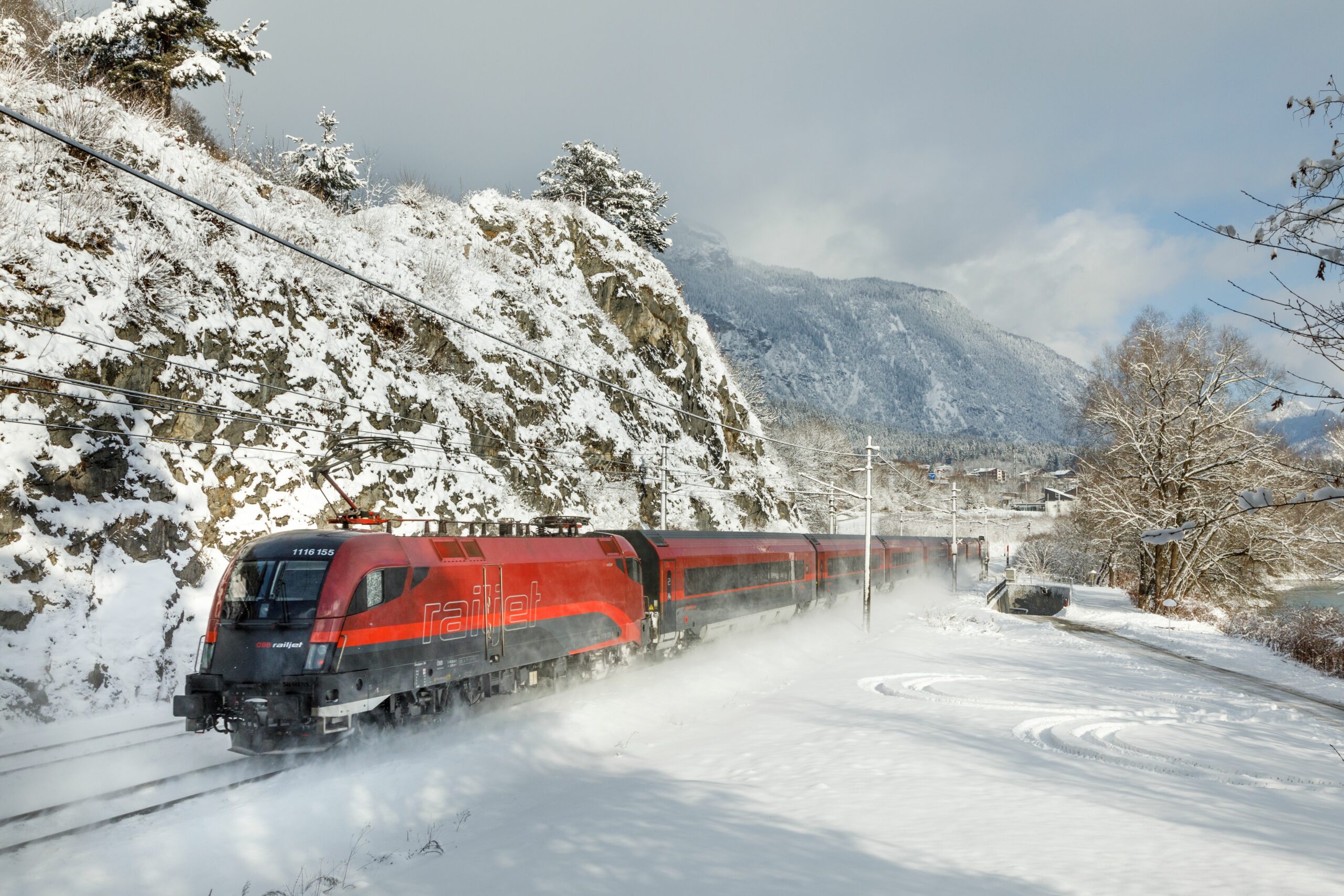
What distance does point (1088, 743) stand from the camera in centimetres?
1183

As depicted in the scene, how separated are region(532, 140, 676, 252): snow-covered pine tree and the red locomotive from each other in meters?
47.8

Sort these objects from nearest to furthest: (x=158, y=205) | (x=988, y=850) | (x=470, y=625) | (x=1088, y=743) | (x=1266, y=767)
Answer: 1. (x=988, y=850)
2. (x=1266, y=767)
3. (x=1088, y=743)
4. (x=470, y=625)
5. (x=158, y=205)

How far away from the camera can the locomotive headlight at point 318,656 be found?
419 inches

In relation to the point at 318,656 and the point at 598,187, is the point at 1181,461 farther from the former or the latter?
the point at 598,187

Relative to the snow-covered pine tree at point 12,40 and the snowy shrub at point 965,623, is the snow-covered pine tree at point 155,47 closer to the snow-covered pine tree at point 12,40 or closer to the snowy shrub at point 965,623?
the snow-covered pine tree at point 12,40

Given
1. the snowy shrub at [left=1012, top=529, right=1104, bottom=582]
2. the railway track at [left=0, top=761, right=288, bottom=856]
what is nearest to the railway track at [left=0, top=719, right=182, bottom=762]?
the railway track at [left=0, top=761, right=288, bottom=856]

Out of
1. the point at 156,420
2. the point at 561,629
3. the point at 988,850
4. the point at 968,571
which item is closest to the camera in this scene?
the point at 988,850

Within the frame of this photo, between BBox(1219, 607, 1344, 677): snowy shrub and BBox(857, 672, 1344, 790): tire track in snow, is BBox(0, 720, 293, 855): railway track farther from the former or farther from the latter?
BBox(1219, 607, 1344, 677): snowy shrub

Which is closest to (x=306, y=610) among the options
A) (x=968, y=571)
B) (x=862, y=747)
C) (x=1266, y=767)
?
(x=862, y=747)

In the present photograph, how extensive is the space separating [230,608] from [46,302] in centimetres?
1144

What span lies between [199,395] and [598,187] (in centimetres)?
4698

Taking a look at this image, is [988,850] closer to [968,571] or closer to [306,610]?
[306,610]

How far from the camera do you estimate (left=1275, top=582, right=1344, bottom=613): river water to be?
140ft

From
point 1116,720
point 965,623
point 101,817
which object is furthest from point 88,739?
point 965,623
